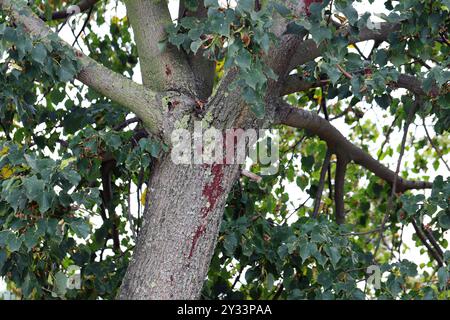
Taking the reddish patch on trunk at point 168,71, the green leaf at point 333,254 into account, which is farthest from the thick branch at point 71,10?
the green leaf at point 333,254

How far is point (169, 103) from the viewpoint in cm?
301

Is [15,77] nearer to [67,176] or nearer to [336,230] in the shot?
[67,176]

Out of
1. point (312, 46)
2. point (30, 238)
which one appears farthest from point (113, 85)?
point (312, 46)

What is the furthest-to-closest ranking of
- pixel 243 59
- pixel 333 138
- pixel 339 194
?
pixel 339 194
pixel 333 138
pixel 243 59

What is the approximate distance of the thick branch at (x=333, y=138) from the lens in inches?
131

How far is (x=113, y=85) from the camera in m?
3.06

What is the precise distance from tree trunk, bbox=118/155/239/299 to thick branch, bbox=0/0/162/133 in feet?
0.67

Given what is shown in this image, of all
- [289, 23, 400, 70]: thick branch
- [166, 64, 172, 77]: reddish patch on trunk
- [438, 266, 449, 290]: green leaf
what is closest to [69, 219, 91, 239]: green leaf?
[166, 64, 172, 77]: reddish patch on trunk

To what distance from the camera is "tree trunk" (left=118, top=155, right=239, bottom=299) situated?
2.87 m

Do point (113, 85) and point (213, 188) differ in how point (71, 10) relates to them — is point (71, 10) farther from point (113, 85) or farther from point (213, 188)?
point (213, 188)

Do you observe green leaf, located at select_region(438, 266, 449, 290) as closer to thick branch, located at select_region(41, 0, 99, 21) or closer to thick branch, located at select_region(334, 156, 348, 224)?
thick branch, located at select_region(334, 156, 348, 224)

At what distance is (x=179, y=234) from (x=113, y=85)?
0.62m

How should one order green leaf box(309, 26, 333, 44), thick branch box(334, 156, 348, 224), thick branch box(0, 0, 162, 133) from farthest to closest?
1. thick branch box(334, 156, 348, 224)
2. thick branch box(0, 0, 162, 133)
3. green leaf box(309, 26, 333, 44)

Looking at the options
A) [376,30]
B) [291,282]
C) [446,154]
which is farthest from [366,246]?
[376,30]
